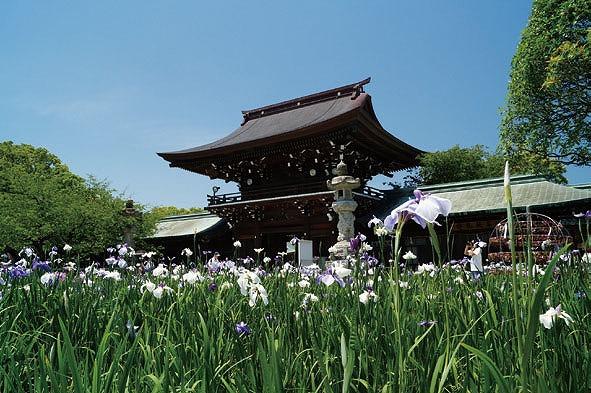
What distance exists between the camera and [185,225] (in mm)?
21562

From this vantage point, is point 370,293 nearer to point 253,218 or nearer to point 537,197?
point 537,197

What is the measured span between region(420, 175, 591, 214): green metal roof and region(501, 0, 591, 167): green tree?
2.88ft

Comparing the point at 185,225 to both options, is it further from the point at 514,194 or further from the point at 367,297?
the point at 367,297

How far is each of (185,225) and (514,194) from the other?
1484 centimetres

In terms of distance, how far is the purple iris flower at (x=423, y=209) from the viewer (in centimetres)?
109

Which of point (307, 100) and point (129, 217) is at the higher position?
point (307, 100)

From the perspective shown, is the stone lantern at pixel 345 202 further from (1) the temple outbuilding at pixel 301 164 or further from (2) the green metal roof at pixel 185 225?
(2) the green metal roof at pixel 185 225

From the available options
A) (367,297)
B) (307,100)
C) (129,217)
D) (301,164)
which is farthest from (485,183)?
(367,297)

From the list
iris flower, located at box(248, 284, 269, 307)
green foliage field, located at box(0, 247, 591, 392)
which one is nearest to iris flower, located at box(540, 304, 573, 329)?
green foliage field, located at box(0, 247, 591, 392)

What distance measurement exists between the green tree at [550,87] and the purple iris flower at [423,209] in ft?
39.9

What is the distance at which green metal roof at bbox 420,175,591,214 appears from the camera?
12.6 m

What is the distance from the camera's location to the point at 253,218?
18125 millimetres

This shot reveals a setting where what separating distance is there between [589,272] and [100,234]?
17.4 m

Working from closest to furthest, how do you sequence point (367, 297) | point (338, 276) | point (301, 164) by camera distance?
point (367, 297) < point (338, 276) < point (301, 164)
